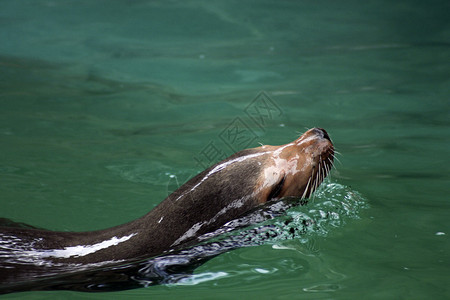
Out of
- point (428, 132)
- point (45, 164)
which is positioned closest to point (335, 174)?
point (428, 132)

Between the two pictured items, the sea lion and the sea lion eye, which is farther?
the sea lion eye

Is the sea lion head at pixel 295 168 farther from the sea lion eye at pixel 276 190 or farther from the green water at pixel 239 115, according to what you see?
the green water at pixel 239 115

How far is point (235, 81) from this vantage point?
877cm

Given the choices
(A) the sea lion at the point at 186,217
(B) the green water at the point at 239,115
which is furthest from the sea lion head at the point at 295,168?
(B) the green water at the point at 239,115

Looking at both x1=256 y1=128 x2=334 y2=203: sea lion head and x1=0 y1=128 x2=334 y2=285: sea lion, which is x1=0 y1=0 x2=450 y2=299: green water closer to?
x1=0 y1=128 x2=334 y2=285: sea lion

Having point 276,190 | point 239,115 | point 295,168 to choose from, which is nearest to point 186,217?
point 276,190

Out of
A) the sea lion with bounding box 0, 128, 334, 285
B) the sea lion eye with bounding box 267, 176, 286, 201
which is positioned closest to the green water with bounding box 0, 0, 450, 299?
the sea lion with bounding box 0, 128, 334, 285

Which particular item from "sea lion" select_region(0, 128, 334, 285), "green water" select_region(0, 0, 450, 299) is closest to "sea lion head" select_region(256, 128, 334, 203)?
"sea lion" select_region(0, 128, 334, 285)

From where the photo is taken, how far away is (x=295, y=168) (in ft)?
14.3

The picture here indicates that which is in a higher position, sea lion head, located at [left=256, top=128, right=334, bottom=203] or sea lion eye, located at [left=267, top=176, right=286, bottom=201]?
sea lion head, located at [left=256, top=128, right=334, bottom=203]

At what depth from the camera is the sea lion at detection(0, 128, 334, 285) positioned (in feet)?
12.9

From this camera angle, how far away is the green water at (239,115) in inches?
167

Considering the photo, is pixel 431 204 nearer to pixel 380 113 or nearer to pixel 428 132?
pixel 428 132

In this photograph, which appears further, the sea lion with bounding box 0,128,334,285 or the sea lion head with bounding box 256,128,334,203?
the sea lion head with bounding box 256,128,334,203
